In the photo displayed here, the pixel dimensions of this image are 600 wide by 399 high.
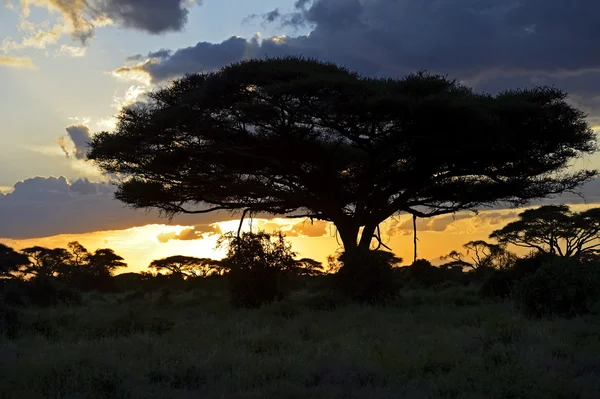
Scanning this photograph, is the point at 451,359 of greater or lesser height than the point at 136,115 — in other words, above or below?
below

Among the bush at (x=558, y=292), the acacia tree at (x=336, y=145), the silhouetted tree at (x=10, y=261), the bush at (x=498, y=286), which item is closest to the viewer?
the bush at (x=558, y=292)

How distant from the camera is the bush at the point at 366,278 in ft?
69.8

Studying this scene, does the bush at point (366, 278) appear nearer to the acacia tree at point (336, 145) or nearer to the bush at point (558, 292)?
the acacia tree at point (336, 145)

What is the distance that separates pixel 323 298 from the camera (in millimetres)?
21109

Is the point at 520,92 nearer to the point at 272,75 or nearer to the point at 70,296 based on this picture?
the point at 272,75

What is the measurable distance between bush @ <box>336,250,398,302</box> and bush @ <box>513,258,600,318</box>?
19.2ft

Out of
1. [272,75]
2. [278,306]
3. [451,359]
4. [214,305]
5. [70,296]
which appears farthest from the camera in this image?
[70,296]

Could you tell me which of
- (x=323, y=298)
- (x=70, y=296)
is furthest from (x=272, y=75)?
(x=70, y=296)

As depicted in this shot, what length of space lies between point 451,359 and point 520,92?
15.0m

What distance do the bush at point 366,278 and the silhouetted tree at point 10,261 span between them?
41242 millimetres


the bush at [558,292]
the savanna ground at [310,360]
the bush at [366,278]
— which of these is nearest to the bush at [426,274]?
the bush at [366,278]

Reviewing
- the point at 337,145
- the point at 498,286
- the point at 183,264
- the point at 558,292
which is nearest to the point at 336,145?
the point at 337,145

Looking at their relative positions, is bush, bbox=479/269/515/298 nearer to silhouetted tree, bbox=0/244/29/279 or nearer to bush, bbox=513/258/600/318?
bush, bbox=513/258/600/318

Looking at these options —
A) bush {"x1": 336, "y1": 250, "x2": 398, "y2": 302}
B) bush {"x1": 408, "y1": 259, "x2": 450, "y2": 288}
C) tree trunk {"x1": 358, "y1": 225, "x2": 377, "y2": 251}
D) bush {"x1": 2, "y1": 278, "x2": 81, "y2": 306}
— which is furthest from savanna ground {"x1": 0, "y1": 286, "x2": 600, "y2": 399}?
bush {"x1": 408, "y1": 259, "x2": 450, "y2": 288}
